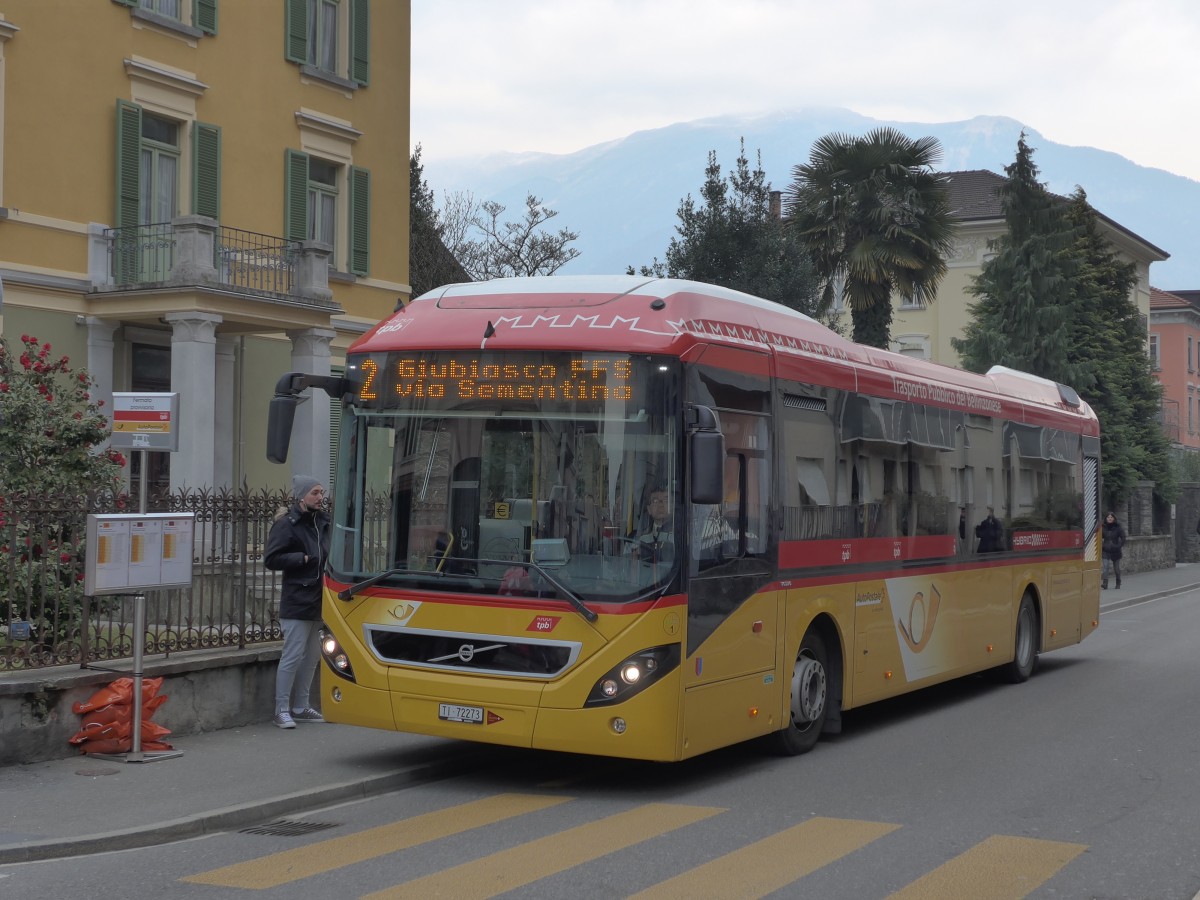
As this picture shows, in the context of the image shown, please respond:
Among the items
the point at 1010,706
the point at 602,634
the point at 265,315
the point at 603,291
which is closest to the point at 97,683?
the point at 602,634

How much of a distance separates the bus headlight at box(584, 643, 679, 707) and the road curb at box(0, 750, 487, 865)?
65.6 inches

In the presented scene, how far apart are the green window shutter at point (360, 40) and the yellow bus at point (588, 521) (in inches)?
716

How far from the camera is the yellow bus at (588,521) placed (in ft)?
29.1

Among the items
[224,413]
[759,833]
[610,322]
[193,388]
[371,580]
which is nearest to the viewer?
[759,833]

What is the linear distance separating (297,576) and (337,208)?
16703 mm

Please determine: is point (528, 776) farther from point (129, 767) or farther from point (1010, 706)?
point (1010, 706)

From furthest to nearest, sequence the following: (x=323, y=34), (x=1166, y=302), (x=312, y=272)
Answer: (x=1166, y=302) → (x=323, y=34) → (x=312, y=272)

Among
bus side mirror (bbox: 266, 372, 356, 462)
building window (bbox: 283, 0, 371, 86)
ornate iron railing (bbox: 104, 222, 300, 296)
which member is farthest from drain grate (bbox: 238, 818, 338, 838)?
building window (bbox: 283, 0, 371, 86)

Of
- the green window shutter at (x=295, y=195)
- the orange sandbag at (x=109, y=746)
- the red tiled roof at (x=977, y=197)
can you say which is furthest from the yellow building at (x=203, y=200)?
the red tiled roof at (x=977, y=197)

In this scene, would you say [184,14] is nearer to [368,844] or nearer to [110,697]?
[110,697]

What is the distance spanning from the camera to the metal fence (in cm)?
1019

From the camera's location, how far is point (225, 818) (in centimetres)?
837

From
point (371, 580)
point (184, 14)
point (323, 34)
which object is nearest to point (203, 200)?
point (184, 14)

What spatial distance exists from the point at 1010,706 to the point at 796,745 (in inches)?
168
